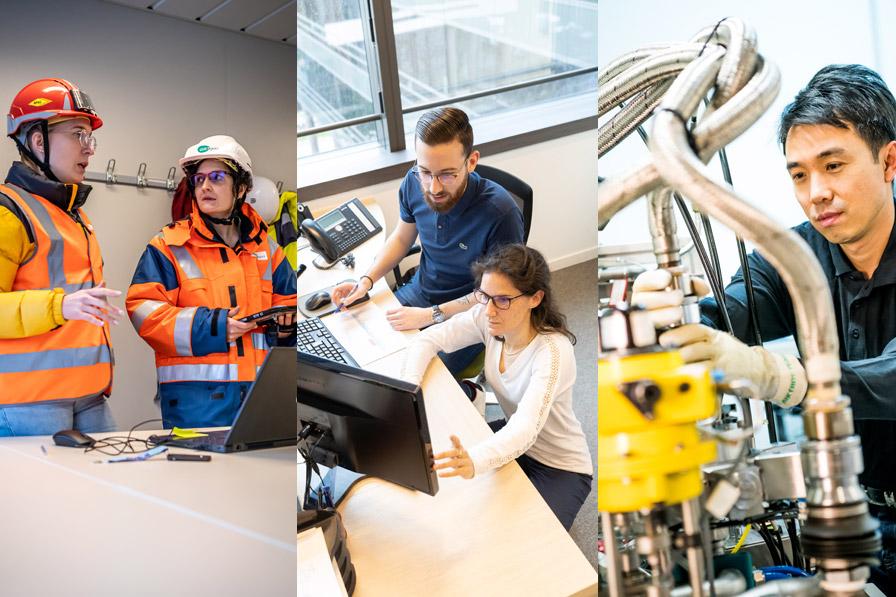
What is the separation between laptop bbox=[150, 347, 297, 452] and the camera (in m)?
1.75

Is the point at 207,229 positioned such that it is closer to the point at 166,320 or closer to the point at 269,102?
the point at 166,320

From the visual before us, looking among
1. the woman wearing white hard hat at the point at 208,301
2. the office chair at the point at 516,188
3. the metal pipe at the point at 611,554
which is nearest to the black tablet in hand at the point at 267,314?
the woman wearing white hard hat at the point at 208,301

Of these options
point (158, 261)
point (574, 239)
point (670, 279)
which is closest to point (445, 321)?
point (574, 239)

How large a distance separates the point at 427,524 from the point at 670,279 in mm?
659

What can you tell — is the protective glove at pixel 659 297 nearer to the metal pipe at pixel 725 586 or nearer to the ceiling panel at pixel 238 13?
the metal pipe at pixel 725 586

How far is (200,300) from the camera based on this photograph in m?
2.03

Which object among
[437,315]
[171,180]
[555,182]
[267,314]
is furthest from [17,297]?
[555,182]

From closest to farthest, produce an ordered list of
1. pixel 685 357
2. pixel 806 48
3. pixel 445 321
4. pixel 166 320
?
pixel 685 357 → pixel 806 48 → pixel 445 321 → pixel 166 320

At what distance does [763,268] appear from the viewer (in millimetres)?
950

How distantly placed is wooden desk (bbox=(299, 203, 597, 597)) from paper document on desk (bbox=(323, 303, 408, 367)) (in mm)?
18

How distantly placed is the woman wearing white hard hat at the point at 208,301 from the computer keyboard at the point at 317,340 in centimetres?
69

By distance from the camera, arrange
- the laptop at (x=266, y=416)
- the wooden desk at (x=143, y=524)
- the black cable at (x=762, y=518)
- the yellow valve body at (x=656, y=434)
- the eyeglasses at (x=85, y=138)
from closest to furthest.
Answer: the yellow valve body at (x=656, y=434), the black cable at (x=762, y=518), the wooden desk at (x=143, y=524), the laptop at (x=266, y=416), the eyeglasses at (x=85, y=138)

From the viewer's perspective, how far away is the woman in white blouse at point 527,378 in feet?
4.07

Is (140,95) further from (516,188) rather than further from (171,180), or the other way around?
(516,188)
